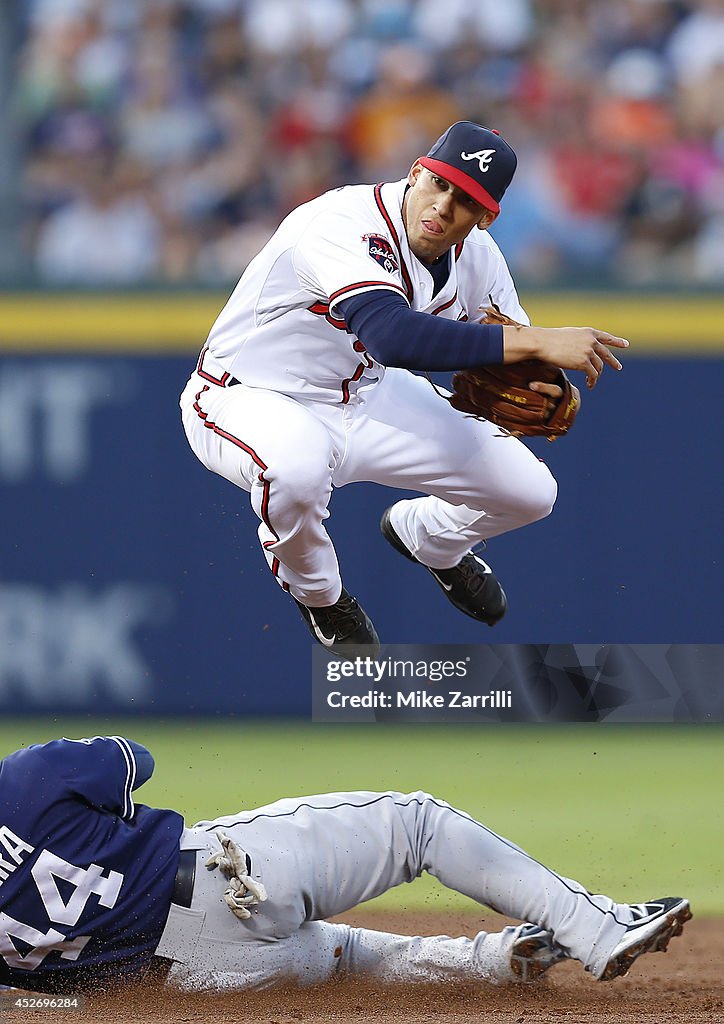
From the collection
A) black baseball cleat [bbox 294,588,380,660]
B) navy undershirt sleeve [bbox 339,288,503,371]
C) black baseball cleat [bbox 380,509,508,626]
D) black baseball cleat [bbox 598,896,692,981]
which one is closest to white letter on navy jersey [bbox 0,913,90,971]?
black baseball cleat [bbox 598,896,692,981]

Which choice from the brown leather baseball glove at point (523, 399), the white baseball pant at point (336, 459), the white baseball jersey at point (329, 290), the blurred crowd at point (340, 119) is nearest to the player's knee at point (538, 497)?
the white baseball pant at point (336, 459)

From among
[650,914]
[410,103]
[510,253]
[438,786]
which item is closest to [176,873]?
[650,914]

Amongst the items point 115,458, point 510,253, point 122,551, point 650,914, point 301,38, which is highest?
point 301,38

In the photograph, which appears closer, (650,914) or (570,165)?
(650,914)

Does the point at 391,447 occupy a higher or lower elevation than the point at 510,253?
lower

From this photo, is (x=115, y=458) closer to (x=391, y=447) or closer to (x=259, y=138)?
(x=259, y=138)
